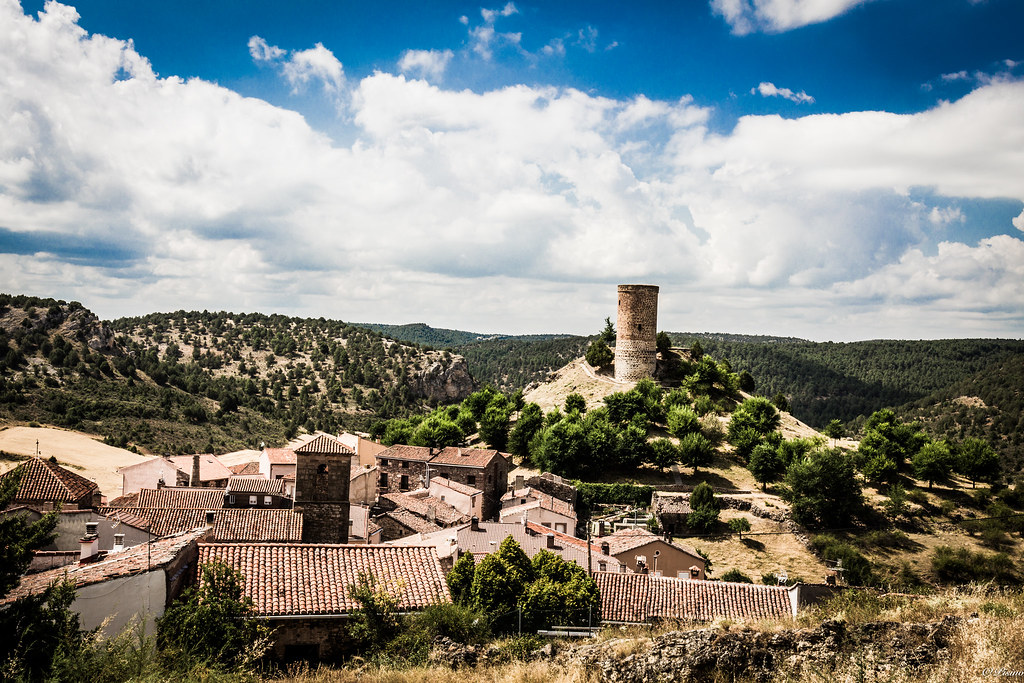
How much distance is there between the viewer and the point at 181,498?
99.2 feet

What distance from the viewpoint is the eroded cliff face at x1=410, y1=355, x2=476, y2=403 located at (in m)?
112

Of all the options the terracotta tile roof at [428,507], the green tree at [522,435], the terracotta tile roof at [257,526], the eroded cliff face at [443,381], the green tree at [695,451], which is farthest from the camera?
the eroded cliff face at [443,381]

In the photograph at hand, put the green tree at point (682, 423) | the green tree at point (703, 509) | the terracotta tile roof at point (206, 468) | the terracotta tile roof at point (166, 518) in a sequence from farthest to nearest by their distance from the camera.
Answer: the green tree at point (682, 423) → the green tree at point (703, 509) → the terracotta tile roof at point (206, 468) → the terracotta tile roof at point (166, 518)

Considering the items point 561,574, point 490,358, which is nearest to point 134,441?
point 561,574

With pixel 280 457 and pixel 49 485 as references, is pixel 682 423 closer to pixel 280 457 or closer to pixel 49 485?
pixel 280 457

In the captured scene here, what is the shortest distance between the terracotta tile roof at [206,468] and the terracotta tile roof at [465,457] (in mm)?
13258

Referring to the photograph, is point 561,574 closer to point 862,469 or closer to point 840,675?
point 840,675

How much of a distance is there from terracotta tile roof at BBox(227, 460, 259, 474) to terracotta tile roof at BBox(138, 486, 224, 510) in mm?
12241

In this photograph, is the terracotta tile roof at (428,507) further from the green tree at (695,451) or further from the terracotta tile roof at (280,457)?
the green tree at (695,451)

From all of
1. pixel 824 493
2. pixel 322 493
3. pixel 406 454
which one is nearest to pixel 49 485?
pixel 322 493

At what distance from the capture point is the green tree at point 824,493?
141ft

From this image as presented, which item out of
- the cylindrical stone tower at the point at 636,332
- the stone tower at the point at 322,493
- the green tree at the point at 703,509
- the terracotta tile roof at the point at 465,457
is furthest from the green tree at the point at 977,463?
the stone tower at the point at 322,493

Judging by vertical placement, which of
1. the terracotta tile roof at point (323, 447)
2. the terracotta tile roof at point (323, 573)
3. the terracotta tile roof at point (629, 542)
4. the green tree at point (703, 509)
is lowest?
the green tree at point (703, 509)

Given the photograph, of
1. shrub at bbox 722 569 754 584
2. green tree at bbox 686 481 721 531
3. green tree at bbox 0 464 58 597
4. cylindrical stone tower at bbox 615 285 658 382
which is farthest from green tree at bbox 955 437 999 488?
green tree at bbox 0 464 58 597
